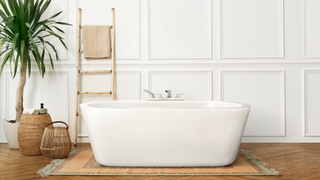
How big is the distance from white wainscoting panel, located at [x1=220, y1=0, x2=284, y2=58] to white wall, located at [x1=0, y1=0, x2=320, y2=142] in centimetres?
1

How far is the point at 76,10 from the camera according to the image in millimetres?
3184

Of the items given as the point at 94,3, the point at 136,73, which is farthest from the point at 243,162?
the point at 94,3

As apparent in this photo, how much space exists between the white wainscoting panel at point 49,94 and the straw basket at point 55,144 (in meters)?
0.82

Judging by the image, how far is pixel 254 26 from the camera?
315cm

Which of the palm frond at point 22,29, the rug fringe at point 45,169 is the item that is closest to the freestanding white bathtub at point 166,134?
the rug fringe at point 45,169

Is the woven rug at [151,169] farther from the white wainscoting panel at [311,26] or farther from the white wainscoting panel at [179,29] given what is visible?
the white wainscoting panel at [311,26]

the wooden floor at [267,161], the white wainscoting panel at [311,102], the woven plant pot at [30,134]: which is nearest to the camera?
the wooden floor at [267,161]

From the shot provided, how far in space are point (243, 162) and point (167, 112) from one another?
0.89m

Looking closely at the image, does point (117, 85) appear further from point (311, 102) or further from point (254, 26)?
point (311, 102)

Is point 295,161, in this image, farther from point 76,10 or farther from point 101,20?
point 76,10

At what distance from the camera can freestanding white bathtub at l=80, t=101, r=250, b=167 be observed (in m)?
2.00

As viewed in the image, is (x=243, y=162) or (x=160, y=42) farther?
(x=160, y=42)

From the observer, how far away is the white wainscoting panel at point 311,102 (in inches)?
122

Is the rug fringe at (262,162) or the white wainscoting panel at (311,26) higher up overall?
the white wainscoting panel at (311,26)
